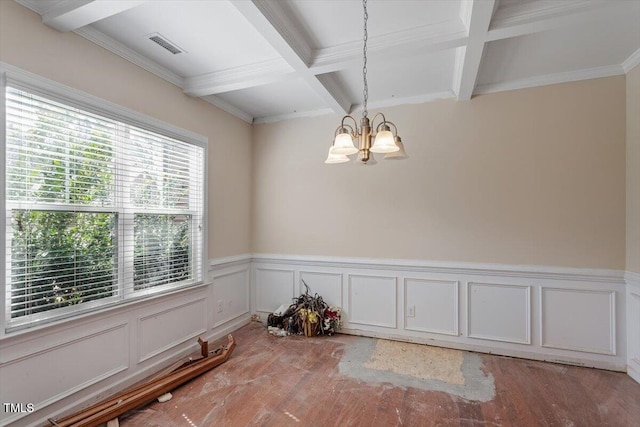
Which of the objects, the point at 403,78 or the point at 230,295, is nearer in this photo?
the point at 403,78

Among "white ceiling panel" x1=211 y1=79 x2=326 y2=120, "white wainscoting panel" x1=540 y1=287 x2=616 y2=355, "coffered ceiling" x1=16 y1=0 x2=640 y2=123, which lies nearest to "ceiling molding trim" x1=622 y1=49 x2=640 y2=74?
"coffered ceiling" x1=16 y1=0 x2=640 y2=123

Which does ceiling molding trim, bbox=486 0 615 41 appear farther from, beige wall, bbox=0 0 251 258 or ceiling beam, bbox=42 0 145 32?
beige wall, bbox=0 0 251 258

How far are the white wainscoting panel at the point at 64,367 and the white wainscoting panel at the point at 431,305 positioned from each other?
2.79 meters

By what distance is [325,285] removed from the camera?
12.3 ft

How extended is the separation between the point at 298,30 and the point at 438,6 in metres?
0.98

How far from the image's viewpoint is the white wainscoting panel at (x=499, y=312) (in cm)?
299

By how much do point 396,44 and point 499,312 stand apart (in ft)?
9.07

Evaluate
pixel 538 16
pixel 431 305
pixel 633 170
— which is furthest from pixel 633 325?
pixel 538 16

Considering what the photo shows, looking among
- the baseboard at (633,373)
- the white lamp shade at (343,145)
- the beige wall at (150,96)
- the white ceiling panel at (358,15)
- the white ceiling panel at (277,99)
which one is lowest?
the baseboard at (633,373)

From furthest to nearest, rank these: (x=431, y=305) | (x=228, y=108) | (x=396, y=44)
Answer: (x=228, y=108)
(x=431, y=305)
(x=396, y=44)

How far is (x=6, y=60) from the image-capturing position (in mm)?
1799

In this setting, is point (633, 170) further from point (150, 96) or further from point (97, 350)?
point (97, 350)

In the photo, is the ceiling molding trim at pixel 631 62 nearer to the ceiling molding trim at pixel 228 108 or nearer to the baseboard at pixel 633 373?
the baseboard at pixel 633 373

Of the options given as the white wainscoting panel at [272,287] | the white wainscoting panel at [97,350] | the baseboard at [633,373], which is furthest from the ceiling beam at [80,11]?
the baseboard at [633,373]
